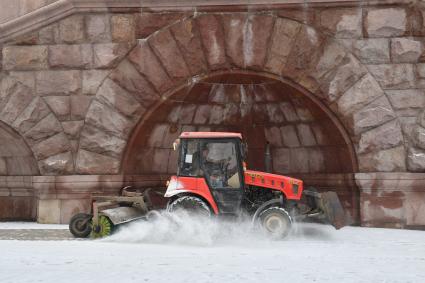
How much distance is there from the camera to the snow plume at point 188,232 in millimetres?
6684

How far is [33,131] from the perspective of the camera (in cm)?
887

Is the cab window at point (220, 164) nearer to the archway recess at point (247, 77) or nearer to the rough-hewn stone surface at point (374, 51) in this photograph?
the archway recess at point (247, 77)

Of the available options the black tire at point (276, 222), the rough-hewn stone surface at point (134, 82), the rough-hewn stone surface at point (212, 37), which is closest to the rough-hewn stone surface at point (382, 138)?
the black tire at point (276, 222)

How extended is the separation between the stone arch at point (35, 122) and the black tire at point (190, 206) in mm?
2816

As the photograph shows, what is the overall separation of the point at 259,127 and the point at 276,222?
3.82 m

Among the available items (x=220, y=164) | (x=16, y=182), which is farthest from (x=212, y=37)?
(x=16, y=182)

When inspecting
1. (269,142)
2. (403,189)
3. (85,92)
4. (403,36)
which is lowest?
(403,189)

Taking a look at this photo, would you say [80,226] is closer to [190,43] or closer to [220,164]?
[220,164]

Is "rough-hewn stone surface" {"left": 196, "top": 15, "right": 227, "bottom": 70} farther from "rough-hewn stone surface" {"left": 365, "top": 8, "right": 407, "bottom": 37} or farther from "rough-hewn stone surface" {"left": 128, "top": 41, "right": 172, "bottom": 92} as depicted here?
"rough-hewn stone surface" {"left": 365, "top": 8, "right": 407, "bottom": 37}

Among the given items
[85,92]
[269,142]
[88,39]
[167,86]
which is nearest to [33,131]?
[85,92]

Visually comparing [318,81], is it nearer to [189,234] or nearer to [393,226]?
[393,226]

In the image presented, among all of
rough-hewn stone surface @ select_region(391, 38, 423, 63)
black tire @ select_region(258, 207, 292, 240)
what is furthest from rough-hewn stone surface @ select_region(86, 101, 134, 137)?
rough-hewn stone surface @ select_region(391, 38, 423, 63)

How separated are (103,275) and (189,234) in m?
2.39

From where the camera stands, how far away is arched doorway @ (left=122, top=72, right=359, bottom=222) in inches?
353
